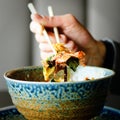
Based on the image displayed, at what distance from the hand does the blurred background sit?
391 millimetres

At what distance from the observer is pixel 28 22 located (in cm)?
132

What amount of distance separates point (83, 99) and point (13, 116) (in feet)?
0.53

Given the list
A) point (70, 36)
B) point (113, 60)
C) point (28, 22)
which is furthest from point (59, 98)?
point (28, 22)

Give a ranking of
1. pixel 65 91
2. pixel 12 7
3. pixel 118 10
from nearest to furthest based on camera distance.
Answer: pixel 65 91
pixel 12 7
pixel 118 10

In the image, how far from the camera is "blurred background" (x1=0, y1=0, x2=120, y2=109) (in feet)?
4.14

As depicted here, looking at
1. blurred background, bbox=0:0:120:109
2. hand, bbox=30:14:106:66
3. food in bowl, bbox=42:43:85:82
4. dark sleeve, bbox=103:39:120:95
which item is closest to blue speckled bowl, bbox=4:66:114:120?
food in bowl, bbox=42:43:85:82

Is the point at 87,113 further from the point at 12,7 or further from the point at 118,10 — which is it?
the point at 118,10

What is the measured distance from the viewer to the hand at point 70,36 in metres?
0.74

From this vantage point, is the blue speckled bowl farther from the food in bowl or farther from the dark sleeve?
the dark sleeve

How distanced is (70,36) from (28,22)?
48cm

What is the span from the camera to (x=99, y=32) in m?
1.43

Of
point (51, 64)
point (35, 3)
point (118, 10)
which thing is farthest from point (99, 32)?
point (51, 64)

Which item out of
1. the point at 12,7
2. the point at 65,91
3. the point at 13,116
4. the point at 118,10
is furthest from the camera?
the point at 118,10

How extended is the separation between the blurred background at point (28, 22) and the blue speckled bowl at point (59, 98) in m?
0.78
